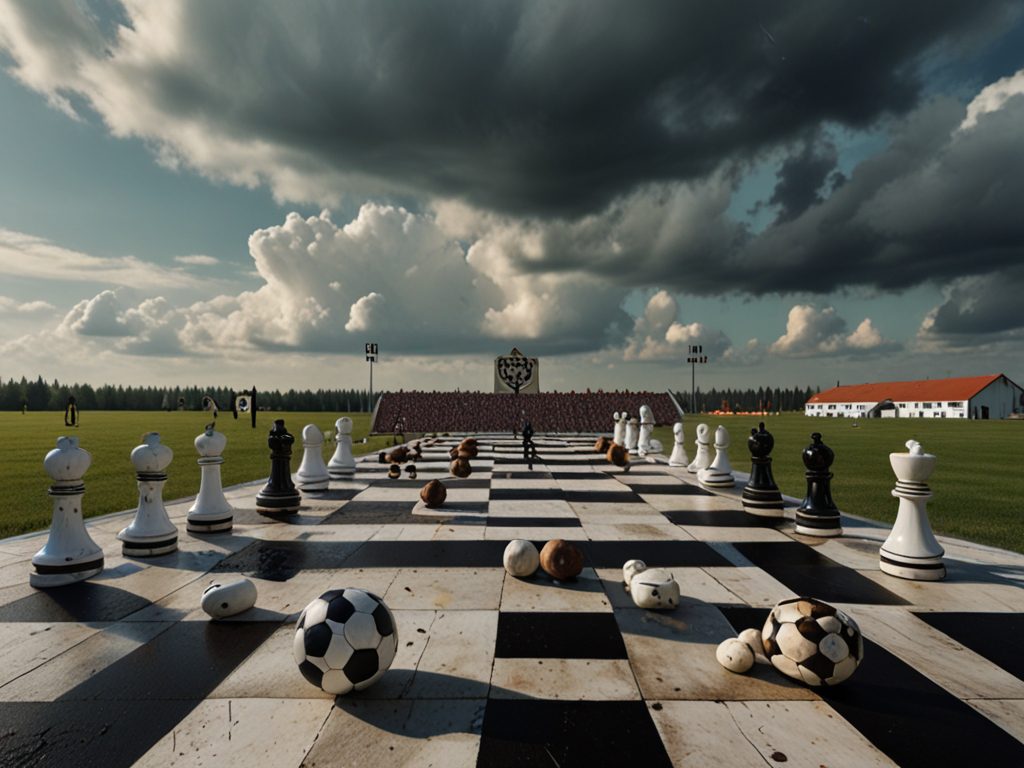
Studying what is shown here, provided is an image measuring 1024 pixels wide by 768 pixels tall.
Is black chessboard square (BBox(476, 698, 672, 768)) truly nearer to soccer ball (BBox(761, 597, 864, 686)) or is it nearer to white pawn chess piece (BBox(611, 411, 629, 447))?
soccer ball (BBox(761, 597, 864, 686))

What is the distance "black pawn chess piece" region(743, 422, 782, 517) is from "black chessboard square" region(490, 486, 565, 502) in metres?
2.69

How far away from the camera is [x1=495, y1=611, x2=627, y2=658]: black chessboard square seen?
10.6 feet

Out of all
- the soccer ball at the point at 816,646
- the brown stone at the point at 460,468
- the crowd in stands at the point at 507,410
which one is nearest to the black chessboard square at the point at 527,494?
the brown stone at the point at 460,468

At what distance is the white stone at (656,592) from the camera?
3848mm

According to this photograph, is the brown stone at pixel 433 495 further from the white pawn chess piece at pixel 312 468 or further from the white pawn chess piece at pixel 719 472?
the white pawn chess piece at pixel 719 472

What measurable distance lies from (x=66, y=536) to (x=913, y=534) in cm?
739

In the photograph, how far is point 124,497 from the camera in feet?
28.3

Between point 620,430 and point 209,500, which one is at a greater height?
point 620,430

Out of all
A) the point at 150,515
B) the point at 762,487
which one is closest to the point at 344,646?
the point at 150,515

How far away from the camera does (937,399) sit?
6844cm

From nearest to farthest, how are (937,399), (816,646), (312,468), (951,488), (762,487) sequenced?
(816,646), (762,487), (312,468), (951,488), (937,399)

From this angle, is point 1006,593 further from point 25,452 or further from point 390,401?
point 390,401

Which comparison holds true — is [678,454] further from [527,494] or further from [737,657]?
[737,657]

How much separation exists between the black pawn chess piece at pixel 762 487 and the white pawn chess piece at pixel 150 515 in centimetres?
687
